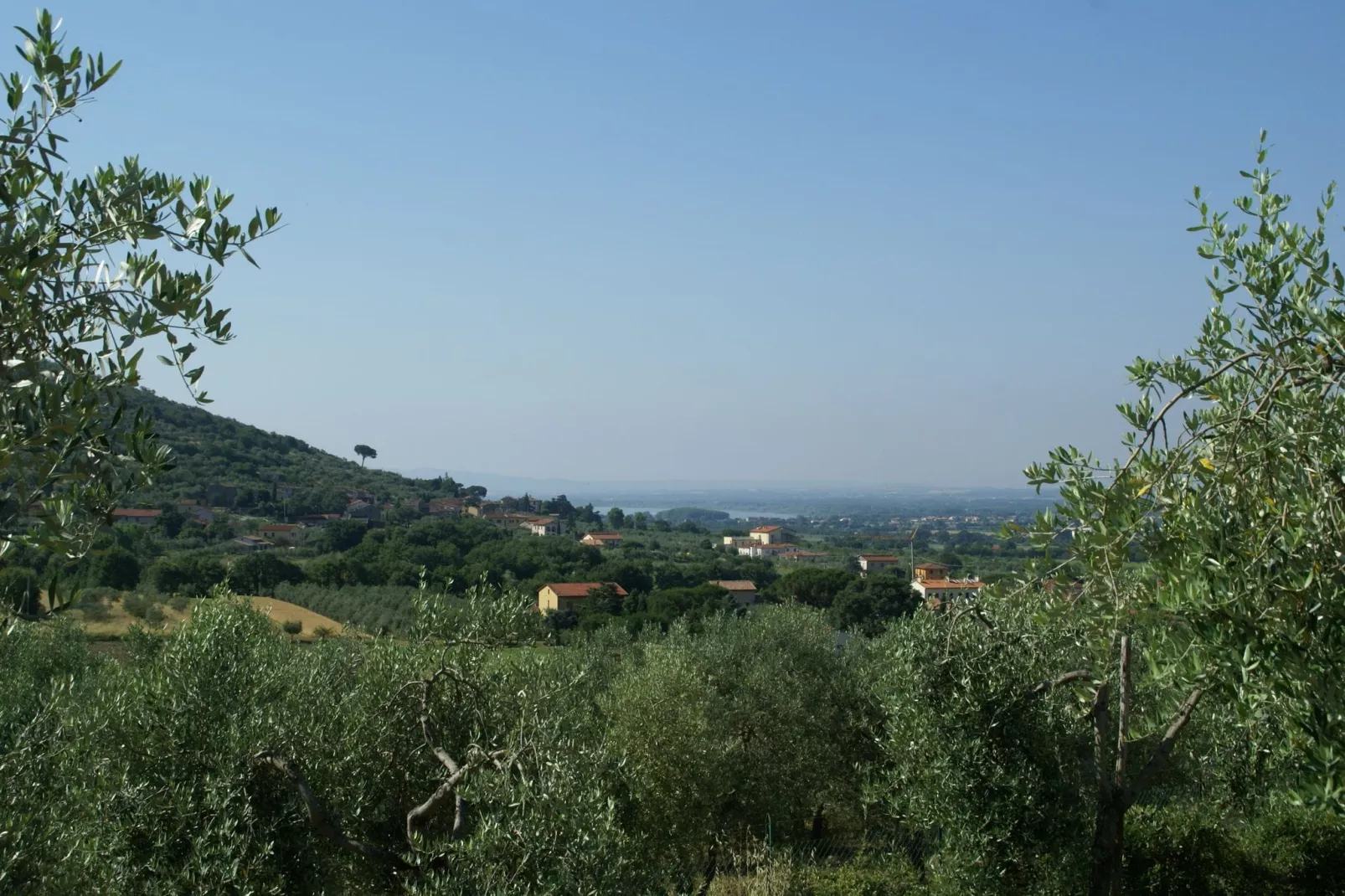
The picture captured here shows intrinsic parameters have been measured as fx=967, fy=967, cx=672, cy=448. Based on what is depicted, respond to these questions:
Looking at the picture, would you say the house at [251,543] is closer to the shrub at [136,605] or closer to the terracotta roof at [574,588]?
the terracotta roof at [574,588]

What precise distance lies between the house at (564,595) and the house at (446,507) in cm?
3402

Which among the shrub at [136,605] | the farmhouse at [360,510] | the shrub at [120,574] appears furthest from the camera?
the farmhouse at [360,510]

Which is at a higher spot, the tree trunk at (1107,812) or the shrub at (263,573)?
the tree trunk at (1107,812)

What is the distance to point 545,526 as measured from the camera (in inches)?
3757

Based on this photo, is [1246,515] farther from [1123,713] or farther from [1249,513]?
[1123,713]

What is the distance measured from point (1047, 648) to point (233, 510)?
5573 centimetres

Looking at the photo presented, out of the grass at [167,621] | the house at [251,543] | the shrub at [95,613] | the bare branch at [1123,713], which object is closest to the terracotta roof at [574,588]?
the house at [251,543]

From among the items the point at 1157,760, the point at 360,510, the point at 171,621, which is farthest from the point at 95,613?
the point at 360,510

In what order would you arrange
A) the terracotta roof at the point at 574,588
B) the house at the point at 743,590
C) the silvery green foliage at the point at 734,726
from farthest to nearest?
1. the house at the point at 743,590
2. the terracotta roof at the point at 574,588
3. the silvery green foliage at the point at 734,726

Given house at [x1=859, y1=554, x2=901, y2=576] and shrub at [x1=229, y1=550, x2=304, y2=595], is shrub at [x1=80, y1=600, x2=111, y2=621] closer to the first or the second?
shrub at [x1=229, y1=550, x2=304, y2=595]

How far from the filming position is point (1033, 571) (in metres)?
6.46

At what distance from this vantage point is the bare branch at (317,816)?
6.71 metres

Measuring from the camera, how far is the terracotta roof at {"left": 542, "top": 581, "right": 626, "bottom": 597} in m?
45.1

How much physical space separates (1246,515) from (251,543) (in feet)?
167
